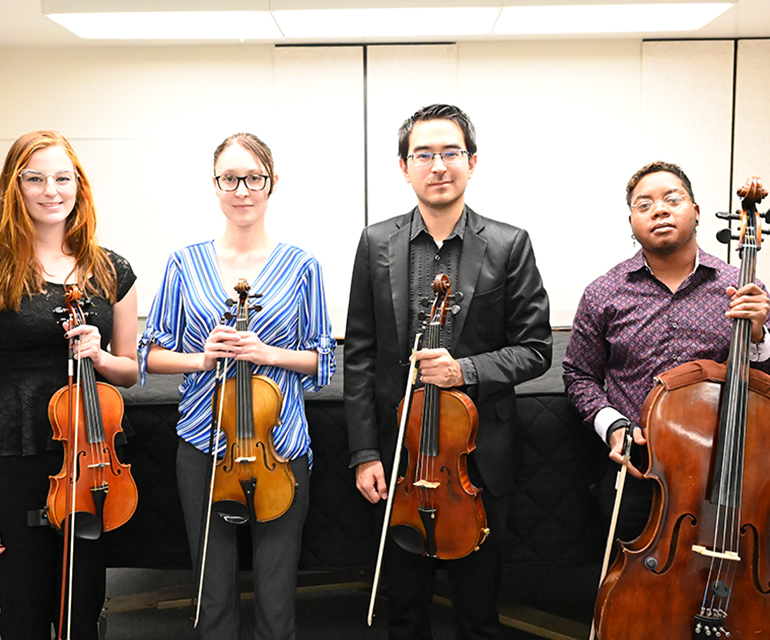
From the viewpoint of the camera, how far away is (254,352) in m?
1.62

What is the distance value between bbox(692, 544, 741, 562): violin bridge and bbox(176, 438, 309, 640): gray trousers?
3.01ft

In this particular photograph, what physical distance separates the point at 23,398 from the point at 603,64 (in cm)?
410

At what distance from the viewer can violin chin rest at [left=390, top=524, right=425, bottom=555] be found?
62.5 inches

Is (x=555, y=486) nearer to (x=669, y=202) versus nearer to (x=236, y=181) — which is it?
(x=669, y=202)

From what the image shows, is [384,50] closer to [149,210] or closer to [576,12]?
[576,12]

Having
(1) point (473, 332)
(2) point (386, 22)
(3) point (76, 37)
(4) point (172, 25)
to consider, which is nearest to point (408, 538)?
(1) point (473, 332)

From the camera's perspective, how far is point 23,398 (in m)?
1.68

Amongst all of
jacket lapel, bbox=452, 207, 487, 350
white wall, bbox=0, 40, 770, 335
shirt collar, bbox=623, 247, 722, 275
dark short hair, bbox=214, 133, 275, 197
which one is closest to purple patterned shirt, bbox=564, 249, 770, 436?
shirt collar, bbox=623, 247, 722, 275

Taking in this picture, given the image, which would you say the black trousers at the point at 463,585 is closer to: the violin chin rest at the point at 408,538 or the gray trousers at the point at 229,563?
the violin chin rest at the point at 408,538

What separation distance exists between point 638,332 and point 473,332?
1.48 feet

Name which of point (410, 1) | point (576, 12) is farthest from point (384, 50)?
point (576, 12)

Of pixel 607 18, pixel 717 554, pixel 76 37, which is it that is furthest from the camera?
pixel 76 37

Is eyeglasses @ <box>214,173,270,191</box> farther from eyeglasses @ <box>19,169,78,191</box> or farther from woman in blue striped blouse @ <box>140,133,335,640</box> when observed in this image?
eyeglasses @ <box>19,169,78,191</box>

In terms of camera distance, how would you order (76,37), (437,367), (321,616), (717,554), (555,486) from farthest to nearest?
(76,37), (321,616), (555,486), (437,367), (717,554)
